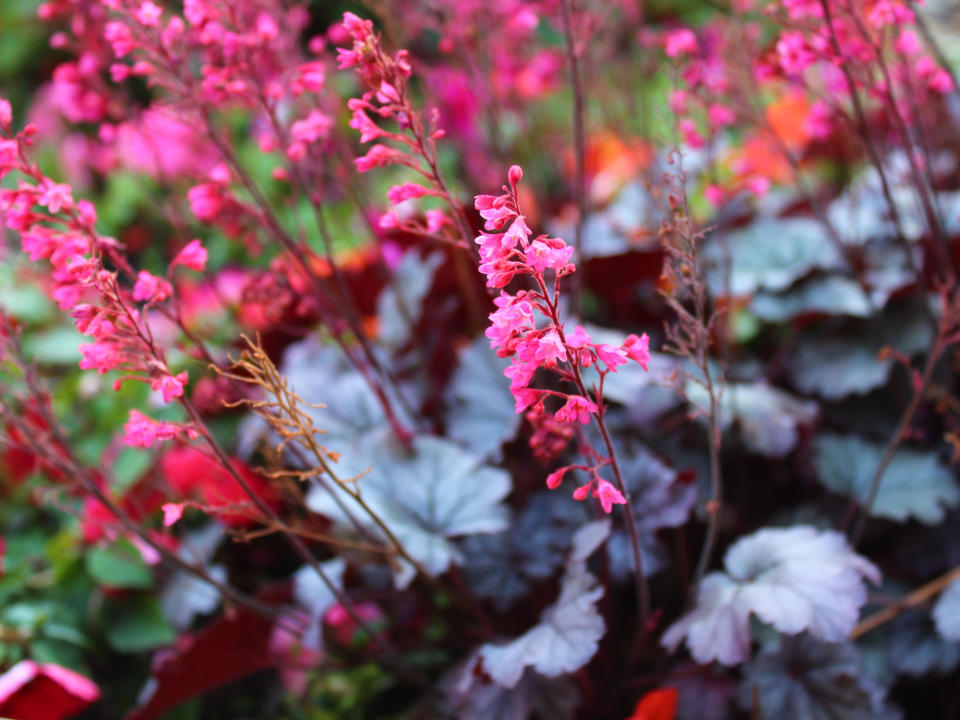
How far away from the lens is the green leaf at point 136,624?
1.40 m

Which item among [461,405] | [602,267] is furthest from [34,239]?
[602,267]

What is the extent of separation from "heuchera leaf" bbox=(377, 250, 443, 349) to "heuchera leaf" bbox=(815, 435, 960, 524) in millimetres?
825

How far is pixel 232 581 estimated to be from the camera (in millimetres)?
1590

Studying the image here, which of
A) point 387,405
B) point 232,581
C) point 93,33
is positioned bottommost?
point 232,581

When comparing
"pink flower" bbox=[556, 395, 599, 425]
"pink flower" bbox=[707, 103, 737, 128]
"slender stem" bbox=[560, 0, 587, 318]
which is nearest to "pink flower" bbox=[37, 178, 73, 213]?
"pink flower" bbox=[556, 395, 599, 425]

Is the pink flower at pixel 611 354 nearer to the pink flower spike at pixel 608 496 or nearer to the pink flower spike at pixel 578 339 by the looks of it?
the pink flower spike at pixel 578 339

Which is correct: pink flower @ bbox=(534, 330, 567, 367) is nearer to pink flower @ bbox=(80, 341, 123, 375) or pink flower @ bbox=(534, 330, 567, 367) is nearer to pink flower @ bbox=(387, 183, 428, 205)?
pink flower @ bbox=(387, 183, 428, 205)

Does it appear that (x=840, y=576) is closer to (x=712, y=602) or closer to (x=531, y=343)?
(x=712, y=602)

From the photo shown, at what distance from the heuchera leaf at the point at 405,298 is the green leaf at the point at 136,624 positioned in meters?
0.70

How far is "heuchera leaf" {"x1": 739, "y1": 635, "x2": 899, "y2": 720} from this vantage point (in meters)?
1.10

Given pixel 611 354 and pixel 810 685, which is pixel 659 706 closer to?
pixel 810 685

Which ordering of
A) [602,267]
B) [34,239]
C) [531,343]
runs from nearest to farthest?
1. [531,343]
2. [34,239]
3. [602,267]

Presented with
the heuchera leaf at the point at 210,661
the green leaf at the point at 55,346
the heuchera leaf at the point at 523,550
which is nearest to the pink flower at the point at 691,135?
the heuchera leaf at the point at 523,550

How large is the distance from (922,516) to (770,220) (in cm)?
85
